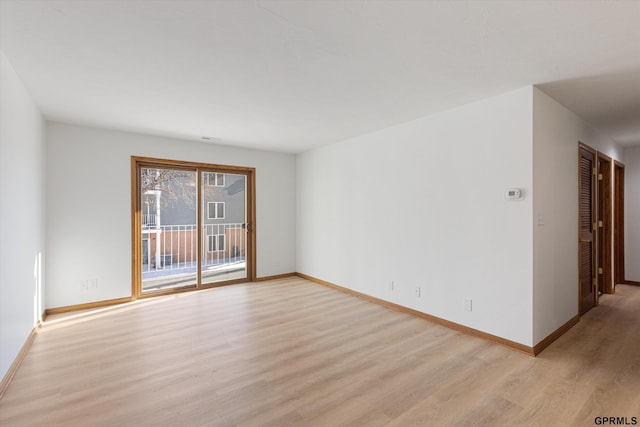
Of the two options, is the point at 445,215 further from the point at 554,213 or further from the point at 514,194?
the point at 554,213

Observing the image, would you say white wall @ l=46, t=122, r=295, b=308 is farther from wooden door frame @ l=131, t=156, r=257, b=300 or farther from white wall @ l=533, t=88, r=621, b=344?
white wall @ l=533, t=88, r=621, b=344

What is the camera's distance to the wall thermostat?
2814 mm

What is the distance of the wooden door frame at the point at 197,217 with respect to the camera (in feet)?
14.5

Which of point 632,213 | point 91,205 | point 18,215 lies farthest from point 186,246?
point 632,213

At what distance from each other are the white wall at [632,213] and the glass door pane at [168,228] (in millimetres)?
7320

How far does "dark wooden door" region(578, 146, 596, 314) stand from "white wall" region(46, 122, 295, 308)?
5343 mm

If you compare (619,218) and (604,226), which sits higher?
(619,218)

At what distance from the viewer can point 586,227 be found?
3.79m

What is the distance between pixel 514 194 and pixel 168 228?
4.69m

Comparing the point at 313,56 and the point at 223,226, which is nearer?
the point at 313,56

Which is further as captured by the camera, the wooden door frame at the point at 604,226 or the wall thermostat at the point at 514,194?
the wooden door frame at the point at 604,226
